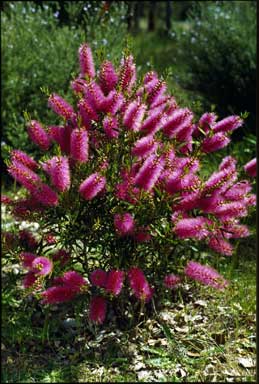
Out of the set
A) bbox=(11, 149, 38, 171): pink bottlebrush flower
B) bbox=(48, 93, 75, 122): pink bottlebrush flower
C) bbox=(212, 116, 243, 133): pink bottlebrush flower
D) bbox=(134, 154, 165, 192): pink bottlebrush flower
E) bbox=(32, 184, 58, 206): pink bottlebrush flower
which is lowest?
bbox=(32, 184, 58, 206): pink bottlebrush flower

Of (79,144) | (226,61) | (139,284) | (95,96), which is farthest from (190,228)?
(226,61)

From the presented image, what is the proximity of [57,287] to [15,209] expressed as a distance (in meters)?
0.35

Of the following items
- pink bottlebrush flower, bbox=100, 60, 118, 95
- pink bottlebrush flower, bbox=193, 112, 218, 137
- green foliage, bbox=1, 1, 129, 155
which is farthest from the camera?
green foliage, bbox=1, 1, 129, 155

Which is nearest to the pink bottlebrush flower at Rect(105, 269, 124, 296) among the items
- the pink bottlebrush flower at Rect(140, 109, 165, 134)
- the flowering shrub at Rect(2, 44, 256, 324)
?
the flowering shrub at Rect(2, 44, 256, 324)

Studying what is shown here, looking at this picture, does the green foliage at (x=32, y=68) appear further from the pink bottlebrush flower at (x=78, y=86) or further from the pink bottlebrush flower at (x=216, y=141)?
the pink bottlebrush flower at (x=216, y=141)

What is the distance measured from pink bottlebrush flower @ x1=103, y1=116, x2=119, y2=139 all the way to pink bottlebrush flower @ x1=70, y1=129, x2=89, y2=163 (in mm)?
93

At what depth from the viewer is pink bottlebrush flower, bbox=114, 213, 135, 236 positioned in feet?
7.91

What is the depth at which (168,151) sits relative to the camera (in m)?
2.48

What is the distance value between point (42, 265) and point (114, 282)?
0.27 metres

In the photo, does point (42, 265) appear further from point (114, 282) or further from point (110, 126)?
point (110, 126)

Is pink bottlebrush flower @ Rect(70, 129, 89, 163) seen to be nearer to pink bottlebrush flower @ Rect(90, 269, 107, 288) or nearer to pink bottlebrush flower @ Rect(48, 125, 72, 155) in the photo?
pink bottlebrush flower @ Rect(48, 125, 72, 155)

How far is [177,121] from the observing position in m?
2.51

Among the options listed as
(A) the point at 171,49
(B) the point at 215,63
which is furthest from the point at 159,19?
(B) the point at 215,63

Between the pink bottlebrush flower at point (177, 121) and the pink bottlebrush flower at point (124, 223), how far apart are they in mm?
367
